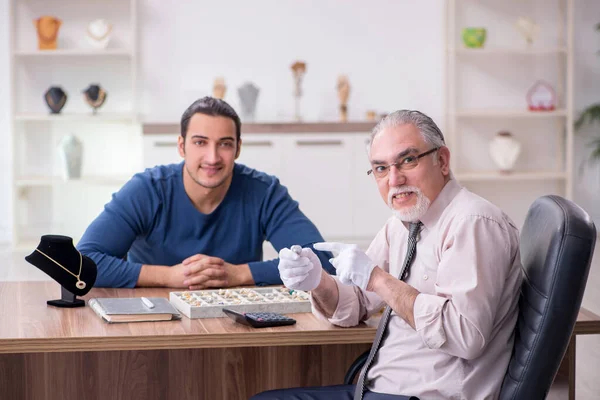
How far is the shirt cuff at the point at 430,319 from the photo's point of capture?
5.30ft

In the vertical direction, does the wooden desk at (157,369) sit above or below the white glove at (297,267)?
below

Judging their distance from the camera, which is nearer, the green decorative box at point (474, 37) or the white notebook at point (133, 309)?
the white notebook at point (133, 309)

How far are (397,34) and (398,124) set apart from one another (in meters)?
5.03

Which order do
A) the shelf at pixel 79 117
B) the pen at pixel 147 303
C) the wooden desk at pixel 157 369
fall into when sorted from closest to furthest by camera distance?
the pen at pixel 147 303 → the wooden desk at pixel 157 369 → the shelf at pixel 79 117

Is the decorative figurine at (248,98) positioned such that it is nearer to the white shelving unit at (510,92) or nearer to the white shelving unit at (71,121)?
the white shelving unit at (71,121)

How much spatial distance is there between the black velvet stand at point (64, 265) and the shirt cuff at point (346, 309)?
2.08 ft

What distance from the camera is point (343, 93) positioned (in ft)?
Answer: 21.2

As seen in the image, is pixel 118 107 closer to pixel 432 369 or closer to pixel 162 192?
pixel 162 192

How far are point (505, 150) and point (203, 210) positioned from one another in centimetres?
440

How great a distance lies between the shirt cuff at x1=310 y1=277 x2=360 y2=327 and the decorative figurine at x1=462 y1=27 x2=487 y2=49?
194 inches

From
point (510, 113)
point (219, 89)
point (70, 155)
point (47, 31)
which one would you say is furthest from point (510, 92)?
point (47, 31)

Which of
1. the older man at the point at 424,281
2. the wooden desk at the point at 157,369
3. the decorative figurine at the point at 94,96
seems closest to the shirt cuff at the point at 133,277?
the wooden desk at the point at 157,369

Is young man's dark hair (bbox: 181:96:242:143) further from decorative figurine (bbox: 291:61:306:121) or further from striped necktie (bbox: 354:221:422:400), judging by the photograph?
decorative figurine (bbox: 291:61:306:121)

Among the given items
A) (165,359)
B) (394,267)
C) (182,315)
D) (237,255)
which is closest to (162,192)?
(237,255)
